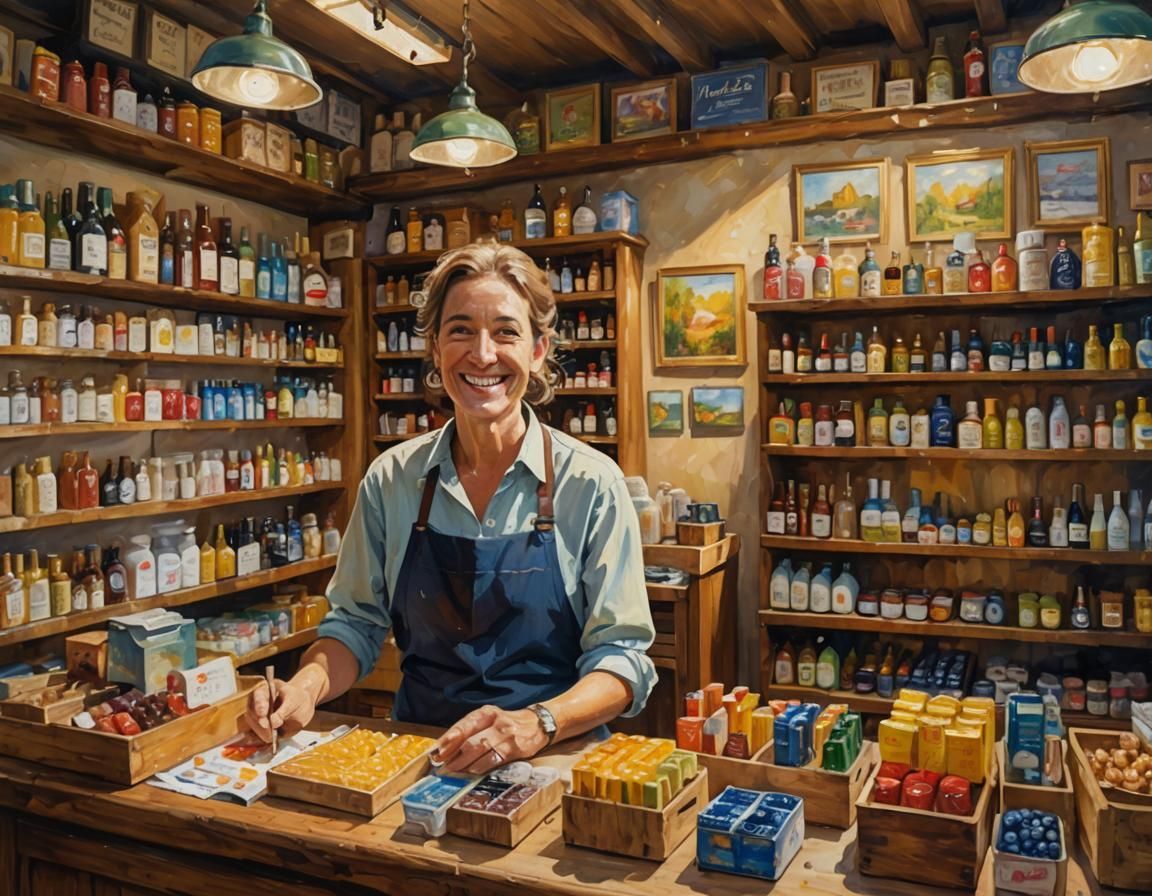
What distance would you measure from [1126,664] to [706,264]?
270 cm

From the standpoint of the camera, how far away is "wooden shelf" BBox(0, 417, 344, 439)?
12.2ft

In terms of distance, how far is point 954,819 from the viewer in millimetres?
1492

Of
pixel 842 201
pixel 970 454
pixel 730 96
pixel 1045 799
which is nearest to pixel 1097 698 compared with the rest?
pixel 970 454

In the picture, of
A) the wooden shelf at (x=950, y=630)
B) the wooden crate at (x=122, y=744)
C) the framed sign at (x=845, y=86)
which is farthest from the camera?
the framed sign at (x=845, y=86)

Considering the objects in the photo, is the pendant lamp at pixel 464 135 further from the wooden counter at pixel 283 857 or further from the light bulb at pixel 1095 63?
the wooden counter at pixel 283 857

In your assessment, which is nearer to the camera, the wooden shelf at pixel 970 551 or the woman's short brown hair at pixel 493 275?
the woman's short brown hair at pixel 493 275

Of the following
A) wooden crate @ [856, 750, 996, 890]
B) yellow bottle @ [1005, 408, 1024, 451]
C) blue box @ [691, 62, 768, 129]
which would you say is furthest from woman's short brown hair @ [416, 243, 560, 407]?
blue box @ [691, 62, 768, 129]

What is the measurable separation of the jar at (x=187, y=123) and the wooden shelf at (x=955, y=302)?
265 cm

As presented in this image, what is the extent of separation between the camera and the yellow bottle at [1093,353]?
13.4ft

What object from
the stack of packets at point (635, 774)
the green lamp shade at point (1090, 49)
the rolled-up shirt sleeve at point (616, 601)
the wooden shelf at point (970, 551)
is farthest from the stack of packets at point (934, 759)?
the wooden shelf at point (970, 551)

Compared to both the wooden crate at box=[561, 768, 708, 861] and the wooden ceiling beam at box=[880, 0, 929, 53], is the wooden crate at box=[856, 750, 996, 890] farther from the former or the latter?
the wooden ceiling beam at box=[880, 0, 929, 53]

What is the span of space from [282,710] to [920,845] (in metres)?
1.26

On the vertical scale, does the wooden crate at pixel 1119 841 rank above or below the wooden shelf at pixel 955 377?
below

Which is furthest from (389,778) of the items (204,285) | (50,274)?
(204,285)
